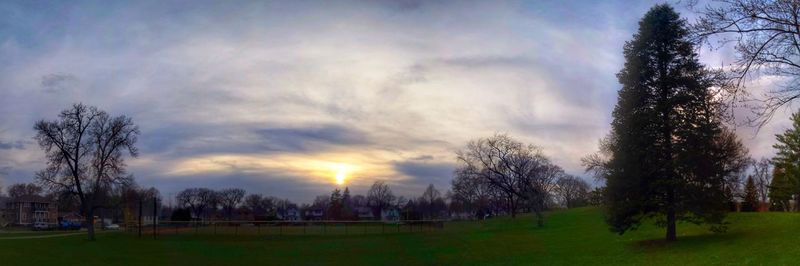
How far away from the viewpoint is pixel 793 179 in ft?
147

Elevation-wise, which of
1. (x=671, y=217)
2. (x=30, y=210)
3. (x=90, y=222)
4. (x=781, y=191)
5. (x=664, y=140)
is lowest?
(x=30, y=210)

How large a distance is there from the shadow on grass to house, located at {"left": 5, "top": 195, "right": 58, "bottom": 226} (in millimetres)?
150861

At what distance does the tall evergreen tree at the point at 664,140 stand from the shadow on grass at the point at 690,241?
0.72 m

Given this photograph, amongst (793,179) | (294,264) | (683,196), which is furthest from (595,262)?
(793,179)

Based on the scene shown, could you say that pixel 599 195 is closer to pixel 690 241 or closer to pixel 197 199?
pixel 690 241

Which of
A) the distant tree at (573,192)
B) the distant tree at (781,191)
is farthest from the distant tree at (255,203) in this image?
the distant tree at (781,191)

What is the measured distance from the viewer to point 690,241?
1107 inches

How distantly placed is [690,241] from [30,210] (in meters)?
170

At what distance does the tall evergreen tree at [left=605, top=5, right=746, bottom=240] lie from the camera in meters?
27.9

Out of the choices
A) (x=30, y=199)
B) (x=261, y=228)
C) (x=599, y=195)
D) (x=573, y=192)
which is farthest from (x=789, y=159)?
(x=30, y=199)

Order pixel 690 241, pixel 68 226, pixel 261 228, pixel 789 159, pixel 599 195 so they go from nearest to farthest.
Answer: pixel 690 241, pixel 599 195, pixel 789 159, pixel 261 228, pixel 68 226

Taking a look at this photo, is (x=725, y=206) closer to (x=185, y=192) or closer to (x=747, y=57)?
(x=747, y=57)

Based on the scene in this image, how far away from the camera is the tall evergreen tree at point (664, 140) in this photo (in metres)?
27.9

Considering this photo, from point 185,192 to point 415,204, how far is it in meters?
57.4
